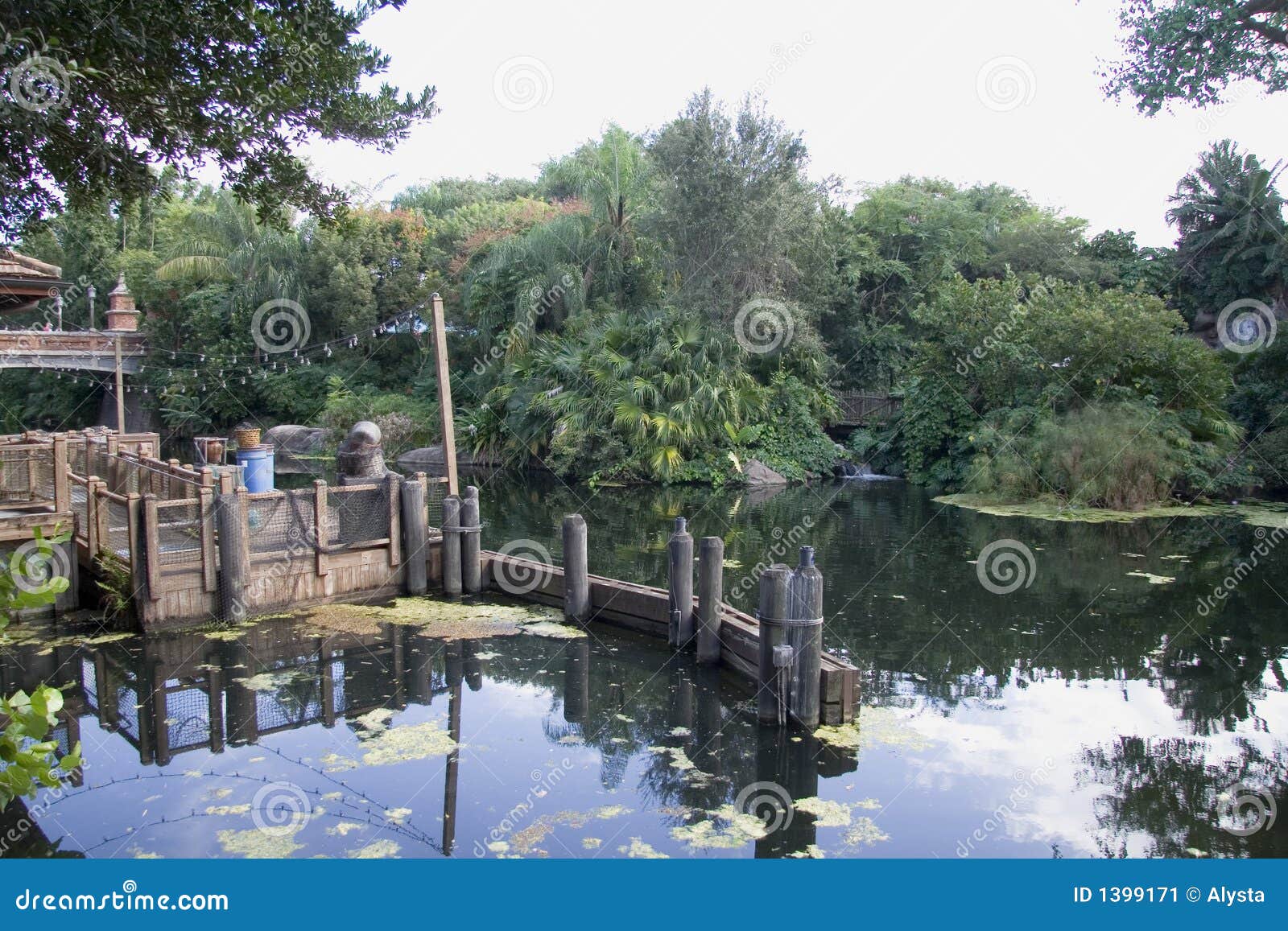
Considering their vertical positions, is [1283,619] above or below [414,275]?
below

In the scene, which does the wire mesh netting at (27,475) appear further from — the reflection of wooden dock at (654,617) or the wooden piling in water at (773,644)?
the wooden piling in water at (773,644)

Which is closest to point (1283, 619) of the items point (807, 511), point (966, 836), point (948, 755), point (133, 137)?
point (948, 755)

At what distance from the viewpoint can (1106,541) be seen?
1694cm

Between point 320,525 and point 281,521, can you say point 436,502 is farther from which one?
point 281,521

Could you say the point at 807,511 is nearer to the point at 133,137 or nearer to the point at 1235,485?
the point at 1235,485

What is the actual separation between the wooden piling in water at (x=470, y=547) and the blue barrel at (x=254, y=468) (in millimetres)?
2793

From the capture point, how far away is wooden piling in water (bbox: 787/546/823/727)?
304 inches

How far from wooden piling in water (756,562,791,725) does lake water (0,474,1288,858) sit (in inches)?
11.2

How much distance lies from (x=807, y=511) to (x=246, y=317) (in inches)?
937

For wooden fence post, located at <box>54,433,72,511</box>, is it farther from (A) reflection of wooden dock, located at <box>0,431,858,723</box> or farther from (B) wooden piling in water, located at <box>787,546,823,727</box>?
(B) wooden piling in water, located at <box>787,546,823,727</box>

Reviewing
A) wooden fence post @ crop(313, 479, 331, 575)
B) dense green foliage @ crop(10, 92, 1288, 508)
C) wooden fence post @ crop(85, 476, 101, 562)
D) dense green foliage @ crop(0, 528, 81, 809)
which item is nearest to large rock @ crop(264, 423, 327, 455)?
dense green foliage @ crop(10, 92, 1288, 508)

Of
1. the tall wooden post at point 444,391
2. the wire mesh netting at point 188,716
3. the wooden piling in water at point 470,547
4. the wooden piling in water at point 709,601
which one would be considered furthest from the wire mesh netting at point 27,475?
the wooden piling in water at point 709,601

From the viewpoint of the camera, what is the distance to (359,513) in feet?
38.3

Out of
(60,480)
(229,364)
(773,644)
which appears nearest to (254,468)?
(60,480)
